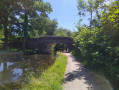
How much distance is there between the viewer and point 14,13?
19047 mm

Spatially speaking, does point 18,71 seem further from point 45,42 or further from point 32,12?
point 45,42

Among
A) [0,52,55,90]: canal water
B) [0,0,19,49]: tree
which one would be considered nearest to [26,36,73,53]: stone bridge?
[0,0,19,49]: tree

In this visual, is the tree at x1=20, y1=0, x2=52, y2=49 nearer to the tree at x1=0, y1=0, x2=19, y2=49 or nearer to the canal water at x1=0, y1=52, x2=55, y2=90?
the tree at x1=0, y1=0, x2=19, y2=49

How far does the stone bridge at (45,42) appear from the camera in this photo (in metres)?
24.6

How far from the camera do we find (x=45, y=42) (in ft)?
86.3

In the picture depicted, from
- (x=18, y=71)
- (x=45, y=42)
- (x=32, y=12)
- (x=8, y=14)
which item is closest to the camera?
(x=18, y=71)

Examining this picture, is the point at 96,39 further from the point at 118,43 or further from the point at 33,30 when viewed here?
the point at 33,30

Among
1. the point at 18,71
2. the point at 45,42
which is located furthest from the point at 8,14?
the point at 18,71

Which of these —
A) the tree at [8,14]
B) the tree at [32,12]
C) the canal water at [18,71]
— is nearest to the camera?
the canal water at [18,71]

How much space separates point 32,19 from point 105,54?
66.8 feet

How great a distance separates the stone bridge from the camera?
24.6 meters

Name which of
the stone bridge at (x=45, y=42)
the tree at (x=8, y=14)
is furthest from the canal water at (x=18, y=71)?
the stone bridge at (x=45, y=42)

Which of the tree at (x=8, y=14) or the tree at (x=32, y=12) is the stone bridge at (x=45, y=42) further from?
the tree at (x=8, y=14)

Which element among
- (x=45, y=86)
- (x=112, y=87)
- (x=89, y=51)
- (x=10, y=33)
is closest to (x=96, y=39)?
(x=89, y=51)
